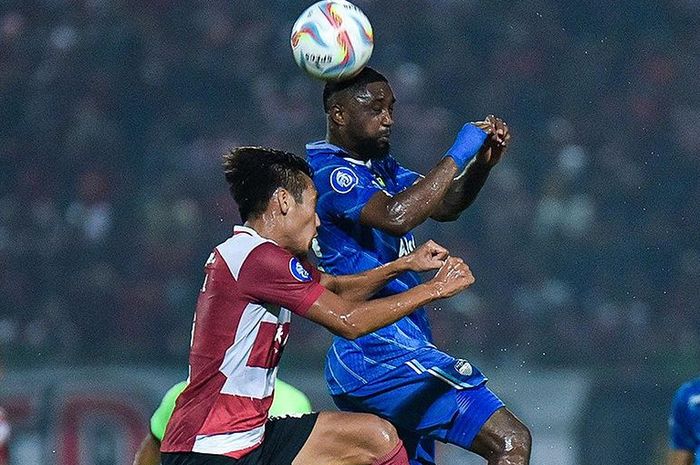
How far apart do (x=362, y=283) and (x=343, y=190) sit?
12.2 inches

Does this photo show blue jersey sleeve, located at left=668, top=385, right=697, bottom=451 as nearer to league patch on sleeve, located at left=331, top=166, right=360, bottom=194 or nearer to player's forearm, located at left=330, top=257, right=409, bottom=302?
player's forearm, located at left=330, top=257, right=409, bottom=302

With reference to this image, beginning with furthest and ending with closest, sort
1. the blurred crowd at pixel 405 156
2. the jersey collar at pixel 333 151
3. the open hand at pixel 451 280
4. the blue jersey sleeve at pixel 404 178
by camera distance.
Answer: the blurred crowd at pixel 405 156 → the blue jersey sleeve at pixel 404 178 → the jersey collar at pixel 333 151 → the open hand at pixel 451 280

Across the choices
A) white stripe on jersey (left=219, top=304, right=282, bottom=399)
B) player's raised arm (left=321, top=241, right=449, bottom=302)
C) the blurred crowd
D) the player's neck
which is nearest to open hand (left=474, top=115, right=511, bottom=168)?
player's raised arm (left=321, top=241, right=449, bottom=302)

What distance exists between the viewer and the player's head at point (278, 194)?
433 centimetres

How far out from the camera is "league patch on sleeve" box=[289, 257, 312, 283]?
419 centimetres

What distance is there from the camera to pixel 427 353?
4754mm

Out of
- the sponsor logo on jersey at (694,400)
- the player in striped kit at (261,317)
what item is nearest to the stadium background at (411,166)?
the sponsor logo on jersey at (694,400)

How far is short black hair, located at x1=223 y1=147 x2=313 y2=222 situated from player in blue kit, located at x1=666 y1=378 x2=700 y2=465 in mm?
1483

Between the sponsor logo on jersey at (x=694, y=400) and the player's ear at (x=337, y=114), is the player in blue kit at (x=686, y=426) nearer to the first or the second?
the sponsor logo on jersey at (x=694, y=400)

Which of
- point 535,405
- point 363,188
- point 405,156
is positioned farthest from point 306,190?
point 405,156

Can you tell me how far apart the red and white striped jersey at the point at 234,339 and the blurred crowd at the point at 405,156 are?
4659 millimetres

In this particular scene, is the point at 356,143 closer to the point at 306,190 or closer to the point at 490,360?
the point at 306,190

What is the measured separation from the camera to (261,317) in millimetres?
4238

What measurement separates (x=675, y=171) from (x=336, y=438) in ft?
18.2
